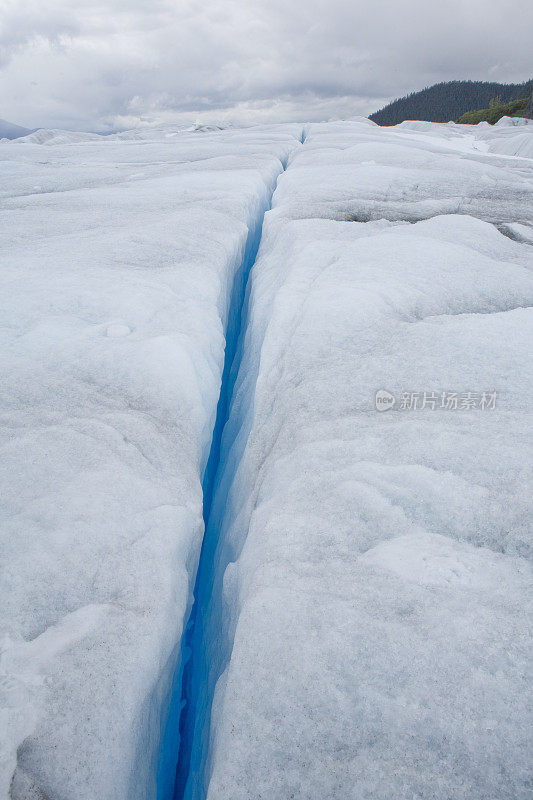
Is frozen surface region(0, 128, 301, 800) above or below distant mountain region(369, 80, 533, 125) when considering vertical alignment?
below

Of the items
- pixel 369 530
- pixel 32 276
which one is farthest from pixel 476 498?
pixel 32 276

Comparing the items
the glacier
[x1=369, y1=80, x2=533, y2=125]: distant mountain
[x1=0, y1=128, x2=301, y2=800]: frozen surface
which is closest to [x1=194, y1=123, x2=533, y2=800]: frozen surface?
the glacier

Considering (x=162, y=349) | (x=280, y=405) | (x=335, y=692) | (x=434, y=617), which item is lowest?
(x=335, y=692)

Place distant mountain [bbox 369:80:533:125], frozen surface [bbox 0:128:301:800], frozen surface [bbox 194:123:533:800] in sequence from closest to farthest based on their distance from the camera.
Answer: frozen surface [bbox 194:123:533:800]
frozen surface [bbox 0:128:301:800]
distant mountain [bbox 369:80:533:125]

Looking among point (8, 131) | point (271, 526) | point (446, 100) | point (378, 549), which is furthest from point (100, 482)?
point (8, 131)

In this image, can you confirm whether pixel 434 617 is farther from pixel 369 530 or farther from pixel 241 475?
pixel 241 475

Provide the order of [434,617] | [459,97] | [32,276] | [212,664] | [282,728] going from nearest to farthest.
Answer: [282,728] → [434,617] → [212,664] → [32,276] → [459,97]

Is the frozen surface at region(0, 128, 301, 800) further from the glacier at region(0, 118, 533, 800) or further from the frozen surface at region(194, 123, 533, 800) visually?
the frozen surface at region(194, 123, 533, 800)

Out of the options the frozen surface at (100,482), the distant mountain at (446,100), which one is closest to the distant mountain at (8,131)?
the distant mountain at (446,100)
